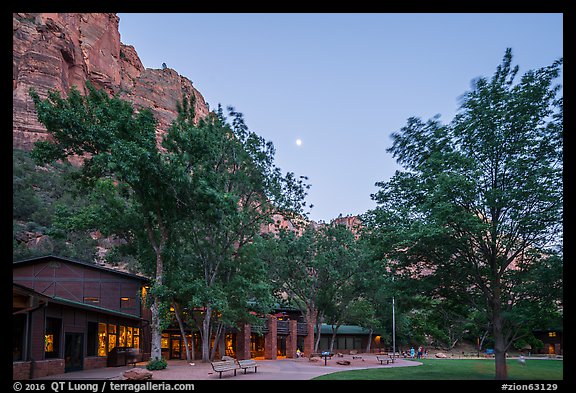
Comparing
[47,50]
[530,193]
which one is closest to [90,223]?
[530,193]

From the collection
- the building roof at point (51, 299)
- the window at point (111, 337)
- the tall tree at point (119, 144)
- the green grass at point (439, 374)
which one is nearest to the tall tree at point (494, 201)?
the green grass at point (439, 374)

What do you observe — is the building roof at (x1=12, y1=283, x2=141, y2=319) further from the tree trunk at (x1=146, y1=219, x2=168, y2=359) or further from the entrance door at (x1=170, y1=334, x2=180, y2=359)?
the entrance door at (x1=170, y1=334, x2=180, y2=359)

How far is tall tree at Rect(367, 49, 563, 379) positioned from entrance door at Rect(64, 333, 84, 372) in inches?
672

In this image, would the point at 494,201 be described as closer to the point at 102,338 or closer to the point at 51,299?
the point at 51,299

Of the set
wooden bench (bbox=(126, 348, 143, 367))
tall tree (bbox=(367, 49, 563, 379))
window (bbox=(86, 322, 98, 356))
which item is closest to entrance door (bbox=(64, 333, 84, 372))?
window (bbox=(86, 322, 98, 356))

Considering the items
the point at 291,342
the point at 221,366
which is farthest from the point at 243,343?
the point at 221,366

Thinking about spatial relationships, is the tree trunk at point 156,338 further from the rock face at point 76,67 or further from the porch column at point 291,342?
the rock face at point 76,67

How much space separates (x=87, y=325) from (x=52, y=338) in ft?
10.5

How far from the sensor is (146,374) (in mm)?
16562

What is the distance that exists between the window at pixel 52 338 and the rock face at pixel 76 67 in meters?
63.2

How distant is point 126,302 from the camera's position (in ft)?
106

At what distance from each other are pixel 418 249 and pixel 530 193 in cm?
500

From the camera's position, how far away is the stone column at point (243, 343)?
35.0m
